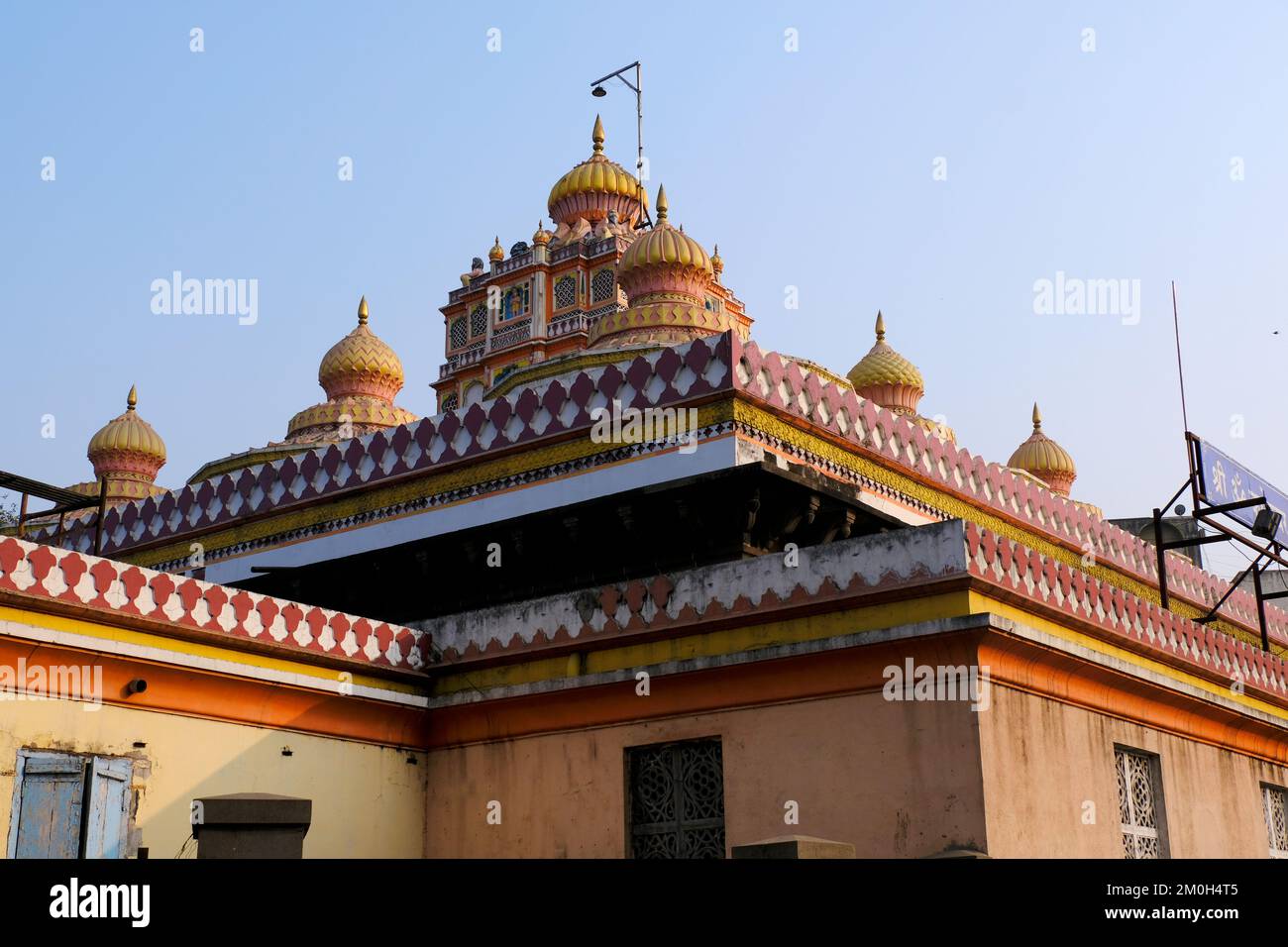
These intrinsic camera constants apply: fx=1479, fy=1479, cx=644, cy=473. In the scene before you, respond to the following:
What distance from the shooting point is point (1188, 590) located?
902 inches

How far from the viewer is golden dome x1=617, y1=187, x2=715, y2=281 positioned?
2167cm

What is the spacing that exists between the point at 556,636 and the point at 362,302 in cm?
2017

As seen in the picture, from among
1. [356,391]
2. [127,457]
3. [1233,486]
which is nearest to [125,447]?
[127,457]

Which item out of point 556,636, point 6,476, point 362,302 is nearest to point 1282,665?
Result: point 556,636

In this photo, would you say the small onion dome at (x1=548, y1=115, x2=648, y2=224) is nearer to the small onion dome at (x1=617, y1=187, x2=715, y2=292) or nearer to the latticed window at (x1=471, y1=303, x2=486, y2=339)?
the latticed window at (x1=471, y1=303, x2=486, y2=339)

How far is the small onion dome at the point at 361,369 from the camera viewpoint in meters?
30.6

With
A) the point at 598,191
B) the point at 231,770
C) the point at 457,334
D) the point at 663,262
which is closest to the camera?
the point at 231,770

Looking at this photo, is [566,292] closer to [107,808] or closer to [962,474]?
[962,474]

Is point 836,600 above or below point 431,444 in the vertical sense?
below

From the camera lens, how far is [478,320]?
34.8m

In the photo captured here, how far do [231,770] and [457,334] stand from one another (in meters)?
24.0

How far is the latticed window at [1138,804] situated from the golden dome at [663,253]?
11014 mm

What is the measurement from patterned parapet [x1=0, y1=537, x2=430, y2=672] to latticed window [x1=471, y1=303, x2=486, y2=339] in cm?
2114
